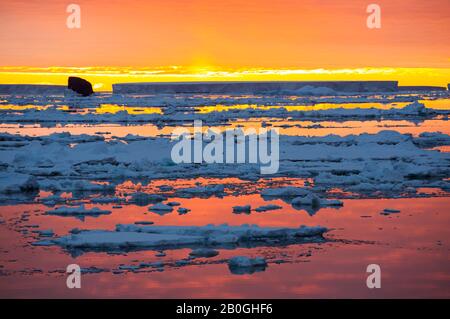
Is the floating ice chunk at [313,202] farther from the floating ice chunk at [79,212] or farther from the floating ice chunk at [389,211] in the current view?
the floating ice chunk at [79,212]

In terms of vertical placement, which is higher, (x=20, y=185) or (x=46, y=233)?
(x=20, y=185)

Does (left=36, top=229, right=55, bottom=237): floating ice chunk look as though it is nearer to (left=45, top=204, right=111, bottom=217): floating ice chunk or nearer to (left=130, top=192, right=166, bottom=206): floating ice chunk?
(left=45, top=204, right=111, bottom=217): floating ice chunk

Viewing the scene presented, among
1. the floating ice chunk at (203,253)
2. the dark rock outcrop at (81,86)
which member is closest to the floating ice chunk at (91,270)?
the floating ice chunk at (203,253)

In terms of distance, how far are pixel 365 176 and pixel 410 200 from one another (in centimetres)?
165

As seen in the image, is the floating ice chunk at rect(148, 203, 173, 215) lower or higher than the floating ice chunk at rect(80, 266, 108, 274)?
higher

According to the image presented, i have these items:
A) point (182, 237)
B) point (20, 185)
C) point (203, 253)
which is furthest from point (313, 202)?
point (20, 185)

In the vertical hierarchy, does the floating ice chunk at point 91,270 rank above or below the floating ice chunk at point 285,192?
below

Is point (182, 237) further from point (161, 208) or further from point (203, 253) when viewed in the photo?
point (161, 208)

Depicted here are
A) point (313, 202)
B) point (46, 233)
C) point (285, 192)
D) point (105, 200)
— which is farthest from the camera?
point (285, 192)

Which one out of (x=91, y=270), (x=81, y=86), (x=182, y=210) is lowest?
(x=91, y=270)

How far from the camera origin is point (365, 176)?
10.4 metres

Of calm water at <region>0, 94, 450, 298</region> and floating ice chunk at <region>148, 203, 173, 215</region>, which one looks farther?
floating ice chunk at <region>148, 203, 173, 215</region>

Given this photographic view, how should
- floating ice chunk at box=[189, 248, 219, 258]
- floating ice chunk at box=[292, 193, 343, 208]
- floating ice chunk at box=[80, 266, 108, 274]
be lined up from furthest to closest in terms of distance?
floating ice chunk at box=[292, 193, 343, 208] → floating ice chunk at box=[189, 248, 219, 258] → floating ice chunk at box=[80, 266, 108, 274]

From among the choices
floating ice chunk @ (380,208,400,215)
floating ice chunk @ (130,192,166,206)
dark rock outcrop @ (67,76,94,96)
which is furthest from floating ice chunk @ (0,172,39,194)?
dark rock outcrop @ (67,76,94,96)
